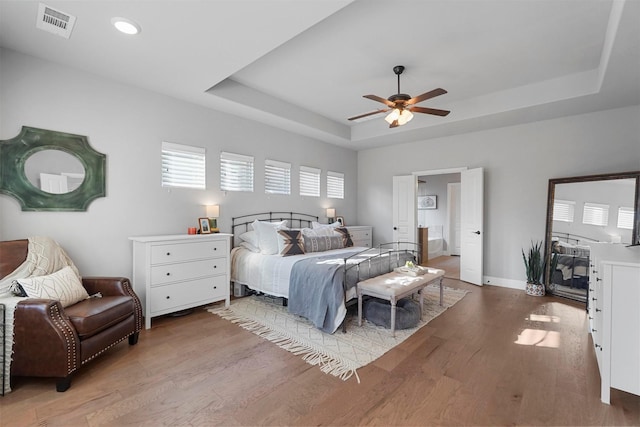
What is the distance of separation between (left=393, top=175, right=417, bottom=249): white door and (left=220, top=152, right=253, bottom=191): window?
322 cm

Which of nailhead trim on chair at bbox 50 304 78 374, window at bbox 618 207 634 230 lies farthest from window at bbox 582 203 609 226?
nailhead trim on chair at bbox 50 304 78 374

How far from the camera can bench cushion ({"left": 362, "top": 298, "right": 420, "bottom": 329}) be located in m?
3.17

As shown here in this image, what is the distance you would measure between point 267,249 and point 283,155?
2.03m

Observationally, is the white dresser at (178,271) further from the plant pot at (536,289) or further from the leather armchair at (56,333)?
the plant pot at (536,289)

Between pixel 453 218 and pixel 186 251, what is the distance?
7666mm

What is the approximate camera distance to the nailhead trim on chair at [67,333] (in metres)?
2.09

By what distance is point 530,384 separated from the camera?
219 centimetres

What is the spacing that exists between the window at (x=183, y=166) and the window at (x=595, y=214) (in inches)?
223

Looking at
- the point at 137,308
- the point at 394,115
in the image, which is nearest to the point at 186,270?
the point at 137,308

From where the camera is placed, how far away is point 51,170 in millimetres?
3018

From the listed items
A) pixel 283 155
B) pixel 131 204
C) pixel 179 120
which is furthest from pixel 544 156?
pixel 131 204

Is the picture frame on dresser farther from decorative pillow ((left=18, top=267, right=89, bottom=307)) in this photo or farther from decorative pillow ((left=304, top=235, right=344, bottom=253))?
decorative pillow ((left=18, top=267, right=89, bottom=307))

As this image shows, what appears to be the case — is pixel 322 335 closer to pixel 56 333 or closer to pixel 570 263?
pixel 56 333

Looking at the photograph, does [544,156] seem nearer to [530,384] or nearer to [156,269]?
[530,384]
